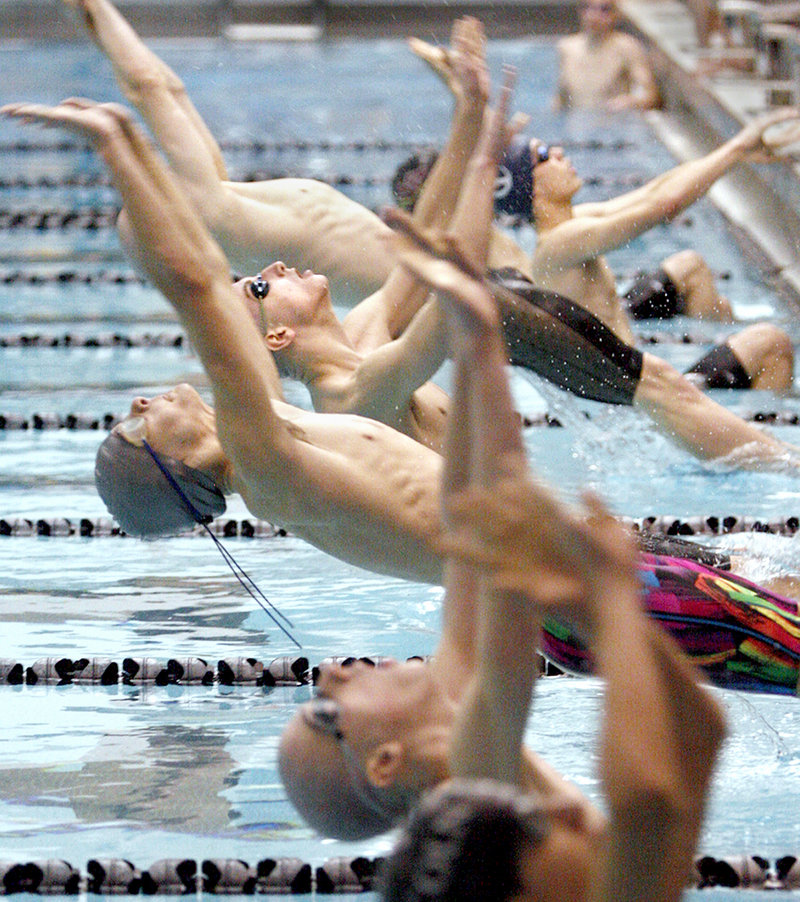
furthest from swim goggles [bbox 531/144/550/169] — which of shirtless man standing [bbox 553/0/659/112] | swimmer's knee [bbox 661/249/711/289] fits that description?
shirtless man standing [bbox 553/0/659/112]

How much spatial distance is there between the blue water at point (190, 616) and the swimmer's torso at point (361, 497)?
15.8 inches

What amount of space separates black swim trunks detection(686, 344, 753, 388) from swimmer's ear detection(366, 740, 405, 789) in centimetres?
311

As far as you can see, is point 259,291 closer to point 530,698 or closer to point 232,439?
point 232,439

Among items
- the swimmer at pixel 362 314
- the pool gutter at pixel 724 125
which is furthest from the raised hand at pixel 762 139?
Answer: the swimmer at pixel 362 314

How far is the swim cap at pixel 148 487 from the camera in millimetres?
2605

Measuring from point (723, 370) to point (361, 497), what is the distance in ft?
7.81

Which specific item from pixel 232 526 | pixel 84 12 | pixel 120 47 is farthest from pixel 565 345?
pixel 84 12

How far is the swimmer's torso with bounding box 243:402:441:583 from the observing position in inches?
94.7

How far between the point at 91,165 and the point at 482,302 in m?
7.30

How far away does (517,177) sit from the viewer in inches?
177

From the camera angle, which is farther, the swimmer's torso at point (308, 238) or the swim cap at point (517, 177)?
the swim cap at point (517, 177)

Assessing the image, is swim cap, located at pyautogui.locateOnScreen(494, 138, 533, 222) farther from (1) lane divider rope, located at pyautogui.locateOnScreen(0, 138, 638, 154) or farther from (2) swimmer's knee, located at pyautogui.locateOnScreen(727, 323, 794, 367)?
(1) lane divider rope, located at pyautogui.locateOnScreen(0, 138, 638, 154)

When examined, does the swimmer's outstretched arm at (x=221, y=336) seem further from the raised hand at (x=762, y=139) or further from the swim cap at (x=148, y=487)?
the raised hand at (x=762, y=139)

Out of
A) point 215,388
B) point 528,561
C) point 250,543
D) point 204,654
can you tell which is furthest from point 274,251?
point 528,561
